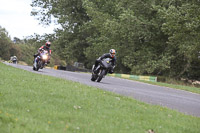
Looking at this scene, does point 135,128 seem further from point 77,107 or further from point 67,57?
point 67,57

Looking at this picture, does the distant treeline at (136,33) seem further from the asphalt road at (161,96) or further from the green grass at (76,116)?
the green grass at (76,116)

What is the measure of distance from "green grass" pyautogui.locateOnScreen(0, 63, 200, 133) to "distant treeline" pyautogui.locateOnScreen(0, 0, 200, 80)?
2251cm

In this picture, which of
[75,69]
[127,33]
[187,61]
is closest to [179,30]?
[187,61]

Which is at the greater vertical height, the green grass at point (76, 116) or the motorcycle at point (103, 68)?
the motorcycle at point (103, 68)

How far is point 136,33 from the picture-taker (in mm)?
40750

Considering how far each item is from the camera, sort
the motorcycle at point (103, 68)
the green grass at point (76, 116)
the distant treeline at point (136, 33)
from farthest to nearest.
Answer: the distant treeline at point (136, 33) < the motorcycle at point (103, 68) < the green grass at point (76, 116)

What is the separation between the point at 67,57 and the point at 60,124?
47.6 m

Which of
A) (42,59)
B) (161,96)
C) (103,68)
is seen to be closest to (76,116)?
(161,96)

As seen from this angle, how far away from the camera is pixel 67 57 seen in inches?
2132

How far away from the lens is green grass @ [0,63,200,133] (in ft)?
21.7

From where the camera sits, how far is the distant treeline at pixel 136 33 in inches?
1336

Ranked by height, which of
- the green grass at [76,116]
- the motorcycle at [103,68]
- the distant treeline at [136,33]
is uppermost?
the distant treeline at [136,33]

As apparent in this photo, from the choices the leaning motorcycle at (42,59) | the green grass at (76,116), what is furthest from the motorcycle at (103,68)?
the green grass at (76,116)

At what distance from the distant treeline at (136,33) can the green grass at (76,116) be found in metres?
22.5
